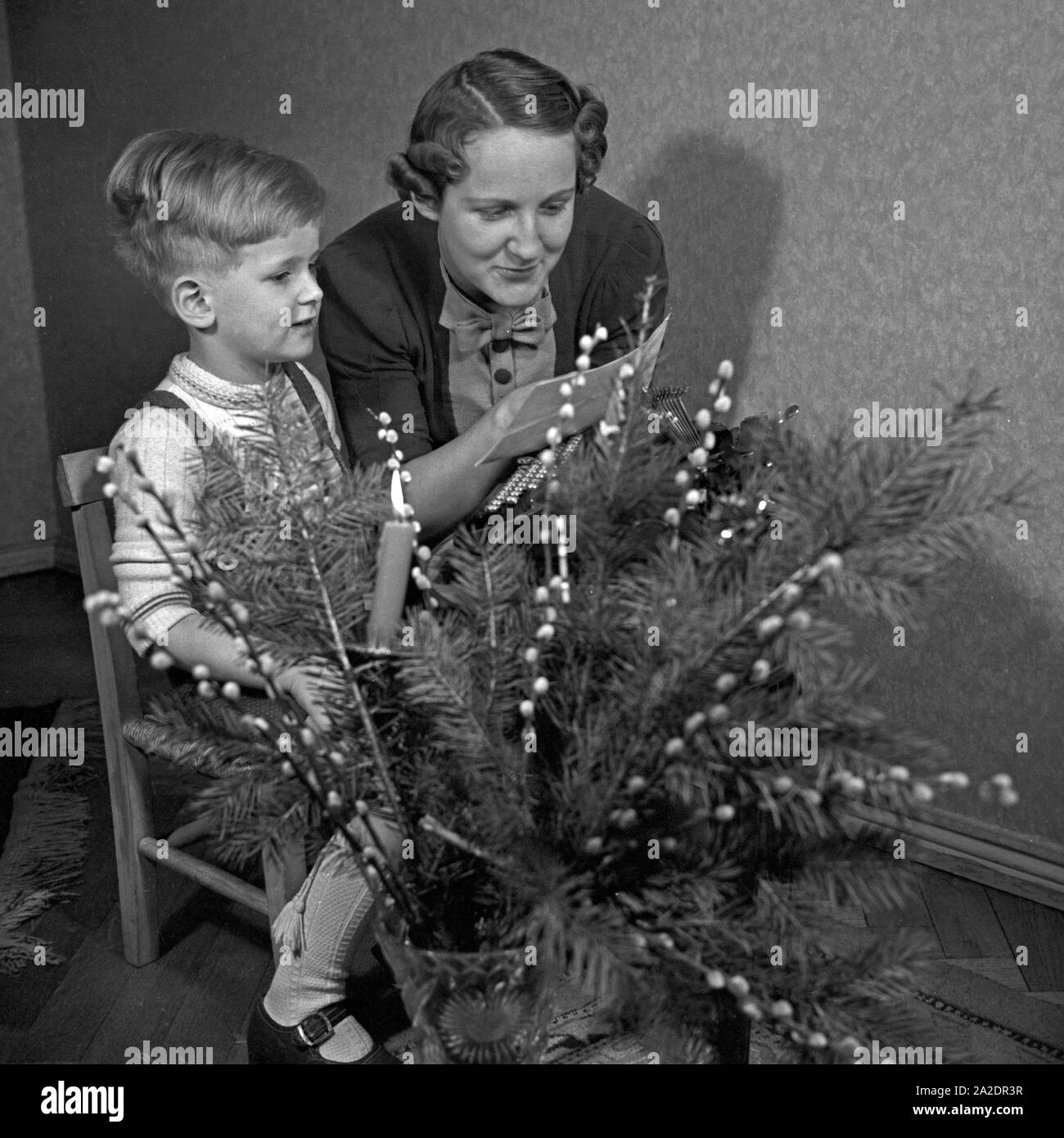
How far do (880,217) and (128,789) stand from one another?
49.6 inches

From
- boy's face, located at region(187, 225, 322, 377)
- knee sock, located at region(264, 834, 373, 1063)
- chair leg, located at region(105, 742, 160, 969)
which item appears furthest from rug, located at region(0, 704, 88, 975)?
boy's face, located at region(187, 225, 322, 377)

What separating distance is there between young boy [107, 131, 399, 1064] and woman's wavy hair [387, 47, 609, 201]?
20 centimetres

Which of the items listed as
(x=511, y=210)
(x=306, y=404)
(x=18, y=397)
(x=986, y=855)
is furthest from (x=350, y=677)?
(x=18, y=397)

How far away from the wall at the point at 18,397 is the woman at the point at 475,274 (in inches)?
93.8

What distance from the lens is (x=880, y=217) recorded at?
1756 mm

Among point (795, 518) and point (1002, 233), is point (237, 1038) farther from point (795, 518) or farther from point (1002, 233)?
point (1002, 233)

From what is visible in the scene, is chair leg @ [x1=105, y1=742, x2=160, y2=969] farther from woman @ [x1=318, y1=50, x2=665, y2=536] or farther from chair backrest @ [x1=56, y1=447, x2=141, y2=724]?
woman @ [x1=318, y1=50, x2=665, y2=536]

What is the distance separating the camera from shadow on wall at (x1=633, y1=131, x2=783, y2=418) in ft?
6.06

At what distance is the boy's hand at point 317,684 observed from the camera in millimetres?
768

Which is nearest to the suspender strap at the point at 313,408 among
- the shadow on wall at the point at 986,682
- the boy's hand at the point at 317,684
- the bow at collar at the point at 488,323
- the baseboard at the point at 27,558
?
the bow at collar at the point at 488,323

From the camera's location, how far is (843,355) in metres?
1.84

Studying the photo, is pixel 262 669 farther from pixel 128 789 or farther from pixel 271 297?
pixel 128 789

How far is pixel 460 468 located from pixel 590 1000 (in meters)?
0.79
